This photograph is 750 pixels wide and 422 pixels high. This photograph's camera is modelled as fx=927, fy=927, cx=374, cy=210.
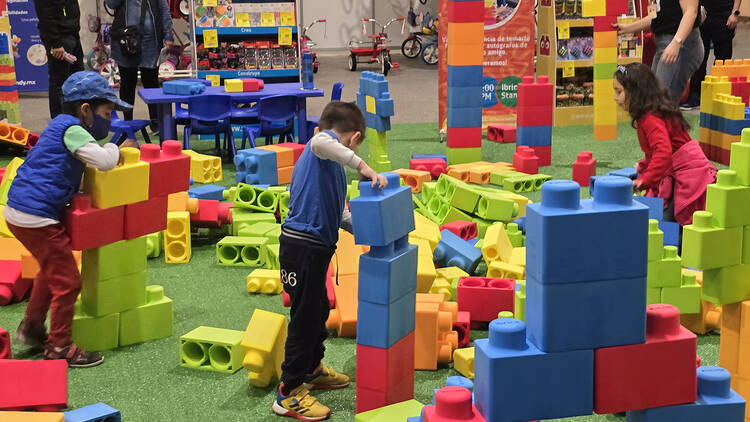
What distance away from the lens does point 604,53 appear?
345 inches

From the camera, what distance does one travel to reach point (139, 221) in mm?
4266

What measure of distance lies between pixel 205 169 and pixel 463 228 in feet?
8.89

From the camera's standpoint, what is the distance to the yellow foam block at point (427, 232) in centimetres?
527

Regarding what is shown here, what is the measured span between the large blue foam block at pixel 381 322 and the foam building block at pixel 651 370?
3.23ft

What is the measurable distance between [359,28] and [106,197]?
48.8 ft

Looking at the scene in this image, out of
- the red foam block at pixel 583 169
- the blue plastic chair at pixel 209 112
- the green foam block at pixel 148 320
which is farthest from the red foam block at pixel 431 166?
the green foam block at pixel 148 320

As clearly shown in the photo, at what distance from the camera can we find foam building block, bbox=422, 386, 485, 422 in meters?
2.35

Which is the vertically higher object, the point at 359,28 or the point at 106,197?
the point at 359,28

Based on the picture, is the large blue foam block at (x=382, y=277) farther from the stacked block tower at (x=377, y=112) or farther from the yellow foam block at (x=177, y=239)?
the stacked block tower at (x=377, y=112)

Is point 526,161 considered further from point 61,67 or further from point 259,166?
point 61,67

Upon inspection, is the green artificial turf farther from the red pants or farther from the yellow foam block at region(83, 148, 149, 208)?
the yellow foam block at region(83, 148, 149, 208)

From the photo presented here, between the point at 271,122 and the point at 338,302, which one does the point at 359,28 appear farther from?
the point at 338,302

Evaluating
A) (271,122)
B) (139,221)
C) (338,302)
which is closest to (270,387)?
(338,302)

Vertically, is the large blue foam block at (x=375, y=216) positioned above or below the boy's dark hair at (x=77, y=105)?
below
